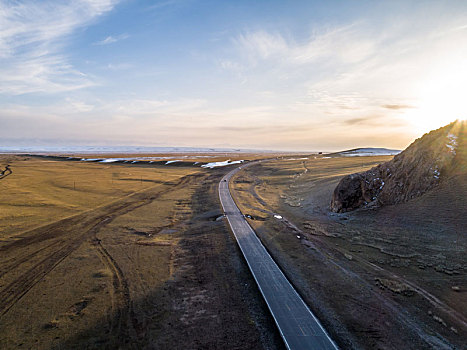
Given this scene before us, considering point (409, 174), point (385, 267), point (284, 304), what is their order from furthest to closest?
point (409, 174) → point (385, 267) → point (284, 304)

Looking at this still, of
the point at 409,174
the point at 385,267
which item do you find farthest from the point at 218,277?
the point at 409,174

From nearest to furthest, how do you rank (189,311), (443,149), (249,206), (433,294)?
(189,311) → (433,294) → (443,149) → (249,206)

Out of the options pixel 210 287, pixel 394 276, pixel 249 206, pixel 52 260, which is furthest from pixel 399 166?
pixel 52 260

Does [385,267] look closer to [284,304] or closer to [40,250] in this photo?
[284,304]

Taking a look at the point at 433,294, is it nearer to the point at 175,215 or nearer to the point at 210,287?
the point at 210,287

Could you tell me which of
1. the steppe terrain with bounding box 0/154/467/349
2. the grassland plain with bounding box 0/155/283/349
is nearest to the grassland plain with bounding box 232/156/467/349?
the steppe terrain with bounding box 0/154/467/349

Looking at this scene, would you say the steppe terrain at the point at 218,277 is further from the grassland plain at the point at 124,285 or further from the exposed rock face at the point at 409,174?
the exposed rock face at the point at 409,174

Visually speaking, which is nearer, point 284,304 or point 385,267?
point 284,304
